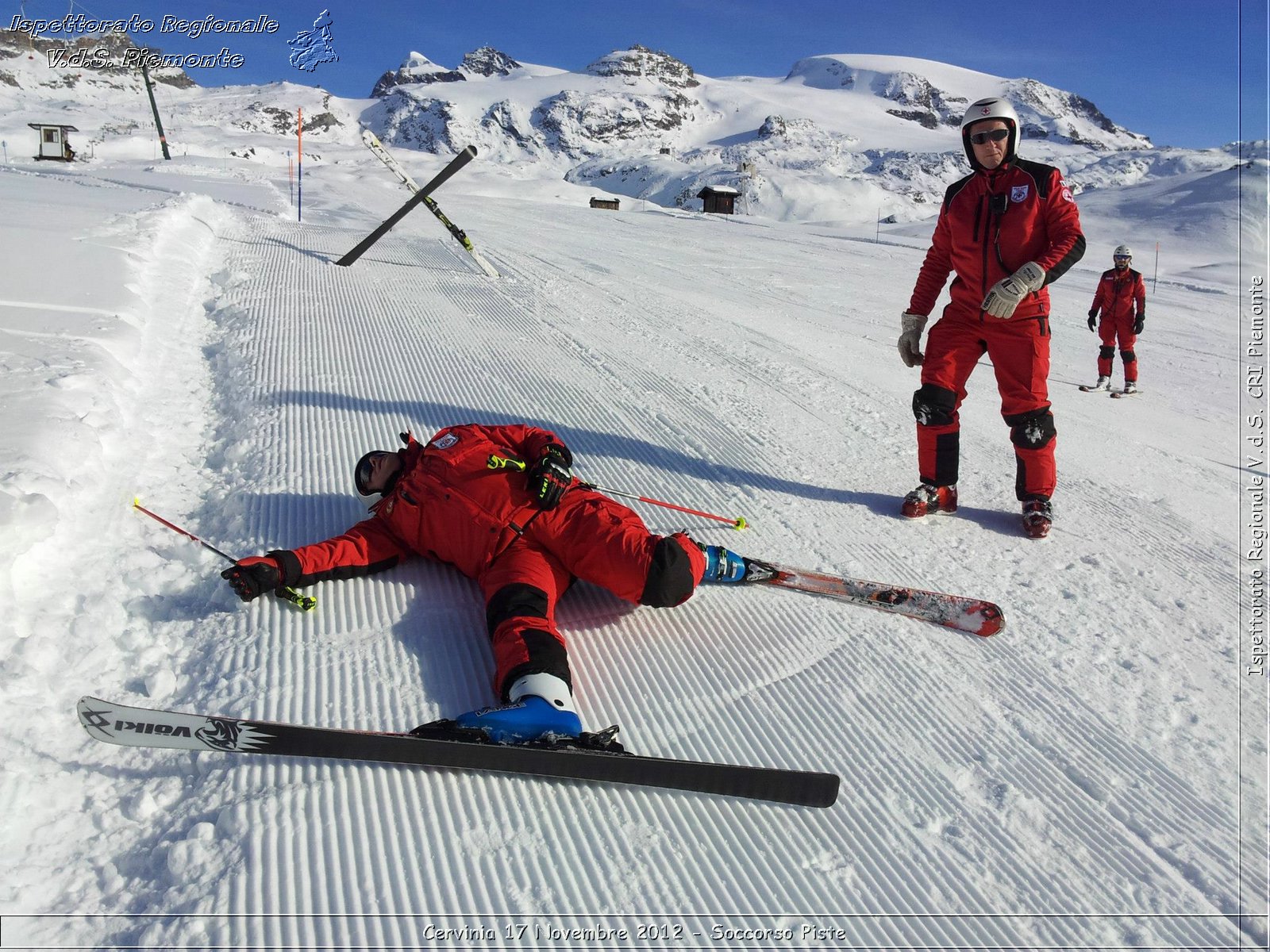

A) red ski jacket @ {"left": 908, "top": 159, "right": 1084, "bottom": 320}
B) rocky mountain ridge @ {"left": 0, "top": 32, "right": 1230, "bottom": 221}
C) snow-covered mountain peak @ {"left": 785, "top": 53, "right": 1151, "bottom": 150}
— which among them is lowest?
red ski jacket @ {"left": 908, "top": 159, "right": 1084, "bottom": 320}

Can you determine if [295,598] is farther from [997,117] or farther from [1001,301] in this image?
[997,117]

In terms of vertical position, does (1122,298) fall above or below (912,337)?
above

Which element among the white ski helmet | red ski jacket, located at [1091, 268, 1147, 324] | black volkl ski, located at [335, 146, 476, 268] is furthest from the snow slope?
black volkl ski, located at [335, 146, 476, 268]

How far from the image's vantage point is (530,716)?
2.03 m

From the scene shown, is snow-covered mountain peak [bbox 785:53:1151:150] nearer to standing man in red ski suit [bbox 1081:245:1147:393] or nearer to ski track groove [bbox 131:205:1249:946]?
standing man in red ski suit [bbox 1081:245:1147:393]

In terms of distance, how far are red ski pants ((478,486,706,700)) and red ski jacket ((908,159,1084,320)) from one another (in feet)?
6.15

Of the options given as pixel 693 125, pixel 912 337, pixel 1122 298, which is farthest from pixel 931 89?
pixel 912 337

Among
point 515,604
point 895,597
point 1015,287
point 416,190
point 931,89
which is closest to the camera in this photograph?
point 515,604

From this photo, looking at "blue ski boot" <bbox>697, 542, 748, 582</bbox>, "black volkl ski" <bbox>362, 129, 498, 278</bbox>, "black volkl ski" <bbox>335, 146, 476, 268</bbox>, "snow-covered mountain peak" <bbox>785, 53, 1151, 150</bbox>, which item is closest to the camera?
"blue ski boot" <bbox>697, 542, 748, 582</bbox>

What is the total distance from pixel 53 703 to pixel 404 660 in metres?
0.88

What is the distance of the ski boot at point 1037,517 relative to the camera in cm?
347

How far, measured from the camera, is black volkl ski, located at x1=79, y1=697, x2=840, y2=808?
1.88 metres

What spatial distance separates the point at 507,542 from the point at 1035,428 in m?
2.39

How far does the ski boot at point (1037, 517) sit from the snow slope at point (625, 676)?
0.06 metres
